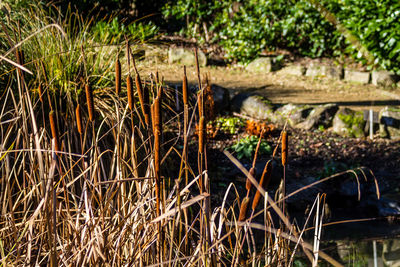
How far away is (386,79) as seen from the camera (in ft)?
27.3

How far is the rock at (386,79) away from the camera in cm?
834

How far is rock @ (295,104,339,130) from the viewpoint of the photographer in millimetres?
6297

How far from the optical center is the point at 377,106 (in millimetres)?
7191

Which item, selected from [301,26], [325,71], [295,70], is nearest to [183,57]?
[295,70]

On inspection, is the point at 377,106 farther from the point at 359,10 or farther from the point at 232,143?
the point at 232,143

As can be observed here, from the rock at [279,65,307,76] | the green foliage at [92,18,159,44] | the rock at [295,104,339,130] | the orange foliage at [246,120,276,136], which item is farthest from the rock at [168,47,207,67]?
the orange foliage at [246,120,276,136]

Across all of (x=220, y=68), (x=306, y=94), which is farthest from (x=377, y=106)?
(x=220, y=68)

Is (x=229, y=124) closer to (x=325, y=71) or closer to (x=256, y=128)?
(x=256, y=128)

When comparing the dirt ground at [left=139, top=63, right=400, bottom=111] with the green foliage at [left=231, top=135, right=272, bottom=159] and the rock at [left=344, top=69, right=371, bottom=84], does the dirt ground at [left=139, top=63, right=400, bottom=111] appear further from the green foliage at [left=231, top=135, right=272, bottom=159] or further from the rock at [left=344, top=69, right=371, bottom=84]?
the green foliage at [left=231, top=135, right=272, bottom=159]

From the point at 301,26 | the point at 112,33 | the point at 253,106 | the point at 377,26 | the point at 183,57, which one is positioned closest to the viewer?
the point at 112,33

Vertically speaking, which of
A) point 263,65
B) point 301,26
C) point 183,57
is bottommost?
point 263,65

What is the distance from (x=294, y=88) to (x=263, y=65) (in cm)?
133

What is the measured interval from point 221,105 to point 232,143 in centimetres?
101

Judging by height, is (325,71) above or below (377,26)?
below
